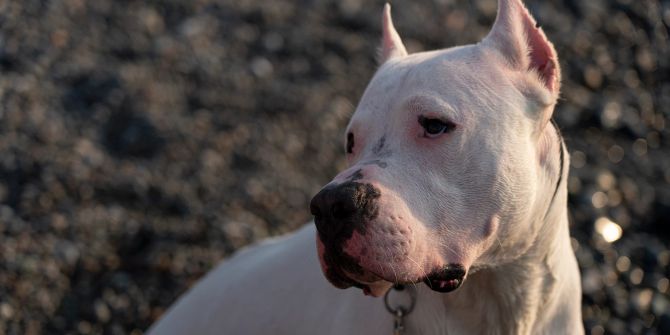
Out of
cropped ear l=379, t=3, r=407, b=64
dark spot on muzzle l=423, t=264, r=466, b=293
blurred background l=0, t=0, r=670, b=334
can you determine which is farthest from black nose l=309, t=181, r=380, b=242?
blurred background l=0, t=0, r=670, b=334

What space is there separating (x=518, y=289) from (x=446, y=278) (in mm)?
494

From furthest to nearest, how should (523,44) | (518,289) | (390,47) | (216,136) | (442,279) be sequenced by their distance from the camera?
A: (216,136) → (390,47) → (518,289) → (523,44) → (442,279)

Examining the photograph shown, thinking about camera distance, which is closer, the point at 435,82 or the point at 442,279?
the point at 442,279

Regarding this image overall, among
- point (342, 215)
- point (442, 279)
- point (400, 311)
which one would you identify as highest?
point (342, 215)

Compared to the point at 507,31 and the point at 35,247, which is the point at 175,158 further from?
the point at 507,31

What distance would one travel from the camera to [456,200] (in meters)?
3.03

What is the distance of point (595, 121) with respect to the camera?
25.1 feet

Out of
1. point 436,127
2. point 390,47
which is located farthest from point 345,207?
point 390,47

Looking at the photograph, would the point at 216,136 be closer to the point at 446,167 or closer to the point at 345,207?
the point at 446,167

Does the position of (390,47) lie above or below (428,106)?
below

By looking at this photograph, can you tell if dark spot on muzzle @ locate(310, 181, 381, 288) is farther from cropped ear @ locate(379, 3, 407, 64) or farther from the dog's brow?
cropped ear @ locate(379, 3, 407, 64)

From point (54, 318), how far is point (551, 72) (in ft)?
11.7

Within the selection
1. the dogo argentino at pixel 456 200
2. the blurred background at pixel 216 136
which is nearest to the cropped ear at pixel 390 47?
the dogo argentino at pixel 456 200

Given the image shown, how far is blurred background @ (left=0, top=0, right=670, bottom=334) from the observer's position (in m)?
5.97
